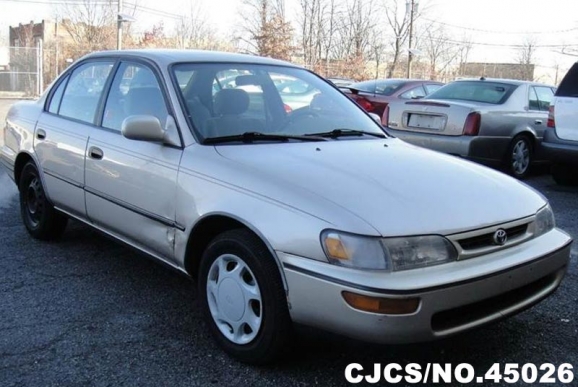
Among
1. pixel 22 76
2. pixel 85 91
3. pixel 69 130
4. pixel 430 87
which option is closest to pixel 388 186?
pixel 69 130

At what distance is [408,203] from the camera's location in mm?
2623

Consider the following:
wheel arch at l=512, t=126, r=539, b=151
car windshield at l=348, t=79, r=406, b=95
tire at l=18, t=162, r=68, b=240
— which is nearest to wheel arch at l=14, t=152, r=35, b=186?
tire at l=18, t=162, r=68, b=240

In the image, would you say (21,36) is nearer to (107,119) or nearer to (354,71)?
(354,71)

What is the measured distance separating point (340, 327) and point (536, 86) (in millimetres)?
7608

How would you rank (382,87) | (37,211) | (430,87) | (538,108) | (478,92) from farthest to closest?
1. (430,87)
2. (382,87)
3. (538,108)
4. (478,92)
5. (37,211)

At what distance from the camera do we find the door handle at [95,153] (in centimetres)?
376

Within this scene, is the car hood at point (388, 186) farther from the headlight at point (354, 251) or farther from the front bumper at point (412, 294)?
the front bumper at point (412, 294)

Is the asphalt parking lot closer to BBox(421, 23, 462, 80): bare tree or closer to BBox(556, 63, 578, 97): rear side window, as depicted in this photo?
BBox(556, 63, 578, 97): rear side window

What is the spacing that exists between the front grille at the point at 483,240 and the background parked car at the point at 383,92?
26.7ft

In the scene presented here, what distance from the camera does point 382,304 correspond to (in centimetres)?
235

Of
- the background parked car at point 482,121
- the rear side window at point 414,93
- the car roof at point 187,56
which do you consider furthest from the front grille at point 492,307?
the rear side window at point 414,93

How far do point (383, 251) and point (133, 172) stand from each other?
1.69m

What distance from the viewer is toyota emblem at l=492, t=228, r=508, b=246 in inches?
105

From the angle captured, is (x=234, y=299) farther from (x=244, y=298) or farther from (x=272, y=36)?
(x=272, y=36)
